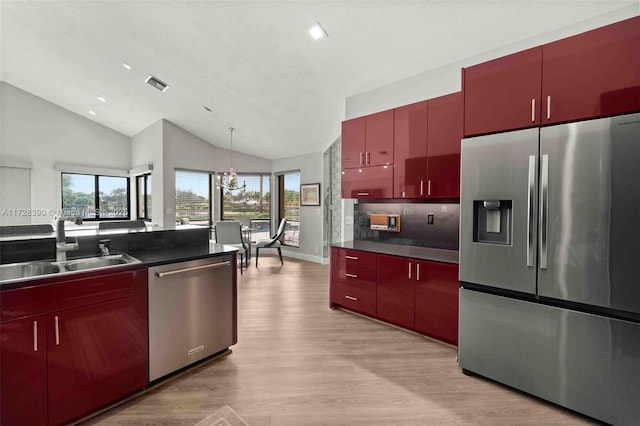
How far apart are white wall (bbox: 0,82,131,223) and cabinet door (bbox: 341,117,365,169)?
6.87 m

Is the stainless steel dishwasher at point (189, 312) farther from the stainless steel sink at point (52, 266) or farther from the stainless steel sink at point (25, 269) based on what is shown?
the stainless steel sink at point (25, 269)

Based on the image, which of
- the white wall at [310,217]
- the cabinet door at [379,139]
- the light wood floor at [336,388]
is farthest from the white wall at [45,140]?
the cabinet door at [379,139]

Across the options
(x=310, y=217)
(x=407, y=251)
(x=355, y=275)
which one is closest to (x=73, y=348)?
(x=355, y=275)

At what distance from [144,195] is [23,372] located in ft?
21.7

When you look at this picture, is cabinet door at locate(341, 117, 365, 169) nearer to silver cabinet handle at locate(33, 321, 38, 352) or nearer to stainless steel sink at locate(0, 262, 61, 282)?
stainless steel sink at locate(0, 262, 61, 282)

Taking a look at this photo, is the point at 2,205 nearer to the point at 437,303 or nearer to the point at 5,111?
the point at 5,111

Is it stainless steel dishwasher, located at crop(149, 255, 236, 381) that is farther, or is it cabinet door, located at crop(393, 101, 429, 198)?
cabinet door, located at crop(393, 101, 429, 198)

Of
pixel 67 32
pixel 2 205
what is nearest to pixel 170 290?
pixel 67 32

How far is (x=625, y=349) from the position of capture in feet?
5.22

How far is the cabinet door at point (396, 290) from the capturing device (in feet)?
Result: 9.21

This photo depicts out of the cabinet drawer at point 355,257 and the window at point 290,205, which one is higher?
the window at point 290,205

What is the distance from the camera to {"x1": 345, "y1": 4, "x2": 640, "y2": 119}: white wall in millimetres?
2258

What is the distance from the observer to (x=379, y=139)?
10.8 ft

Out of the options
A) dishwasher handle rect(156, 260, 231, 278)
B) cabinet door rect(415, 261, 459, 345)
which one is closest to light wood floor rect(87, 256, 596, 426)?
cabinet door rect(415, 261, 459, 345)
